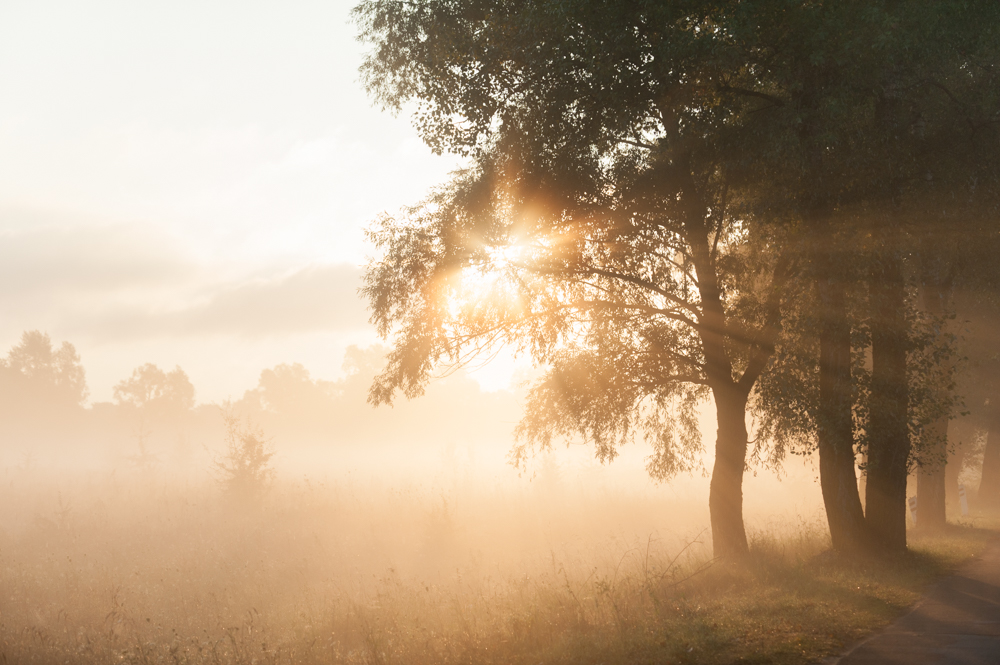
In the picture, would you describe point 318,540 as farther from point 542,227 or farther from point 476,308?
point 542,227

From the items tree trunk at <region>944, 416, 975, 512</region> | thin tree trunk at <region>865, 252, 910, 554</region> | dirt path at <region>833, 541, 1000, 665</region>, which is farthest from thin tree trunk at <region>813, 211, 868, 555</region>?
tree trunk at <region>944, 416, 975, 512</region>

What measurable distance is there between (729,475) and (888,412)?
3647 millimetres

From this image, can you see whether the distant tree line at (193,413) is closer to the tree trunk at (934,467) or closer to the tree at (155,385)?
the tree at (155,385)

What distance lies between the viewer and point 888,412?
38.8 feet

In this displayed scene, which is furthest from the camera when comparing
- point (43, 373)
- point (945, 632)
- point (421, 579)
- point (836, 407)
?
point (43, 373)

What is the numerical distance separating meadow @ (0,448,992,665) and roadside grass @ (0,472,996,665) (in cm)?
6

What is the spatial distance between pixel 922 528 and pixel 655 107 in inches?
583

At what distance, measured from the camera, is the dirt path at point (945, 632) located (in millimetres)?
6766

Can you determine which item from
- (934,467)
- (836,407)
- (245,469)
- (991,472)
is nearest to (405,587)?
(836,407)

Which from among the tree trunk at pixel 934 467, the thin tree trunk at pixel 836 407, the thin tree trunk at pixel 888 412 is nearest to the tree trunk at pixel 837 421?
the thin tree trunk at pixel 836 407

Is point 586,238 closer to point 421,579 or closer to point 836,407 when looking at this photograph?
point 836,407

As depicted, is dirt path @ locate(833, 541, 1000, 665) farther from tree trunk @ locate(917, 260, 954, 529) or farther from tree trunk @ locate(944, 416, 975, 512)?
tree trunk @ locate(944, 416, 975, 512)

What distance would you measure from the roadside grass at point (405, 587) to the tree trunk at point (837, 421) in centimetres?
89

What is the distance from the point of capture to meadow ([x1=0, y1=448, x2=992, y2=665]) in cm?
859
